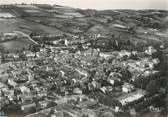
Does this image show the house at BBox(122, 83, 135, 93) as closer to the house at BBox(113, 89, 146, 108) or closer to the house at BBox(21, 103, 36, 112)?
the house at BBox(113, 89, 146, 108)

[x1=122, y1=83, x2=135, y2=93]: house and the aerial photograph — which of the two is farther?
[x1=122, y1=83, x2=135, y2=93]: house

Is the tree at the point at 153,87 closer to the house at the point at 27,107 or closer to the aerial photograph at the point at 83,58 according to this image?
the aerial photograph at the point at 83,58

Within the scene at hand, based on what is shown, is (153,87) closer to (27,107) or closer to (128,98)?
(128,98)

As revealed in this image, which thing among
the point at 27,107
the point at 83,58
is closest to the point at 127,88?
the point at 83,58

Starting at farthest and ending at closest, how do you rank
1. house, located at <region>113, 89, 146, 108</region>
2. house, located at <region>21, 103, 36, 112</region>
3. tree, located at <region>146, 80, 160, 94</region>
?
tree, located at <region>146, 80, 160, 94</region>, house, located at <region>113, 89, 146, 108</region>, house, located at <region>21, 103, 36, 112</region>

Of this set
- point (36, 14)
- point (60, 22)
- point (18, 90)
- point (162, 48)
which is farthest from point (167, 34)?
point (18, 90)

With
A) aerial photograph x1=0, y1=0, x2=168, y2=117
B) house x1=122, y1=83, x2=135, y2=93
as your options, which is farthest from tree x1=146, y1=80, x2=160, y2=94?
house x1=122, y1=83, x2=135, y2=93

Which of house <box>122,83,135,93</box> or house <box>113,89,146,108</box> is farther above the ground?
house <box>122,83,135,93</box>

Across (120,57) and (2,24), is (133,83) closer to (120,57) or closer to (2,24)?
(120,57)
